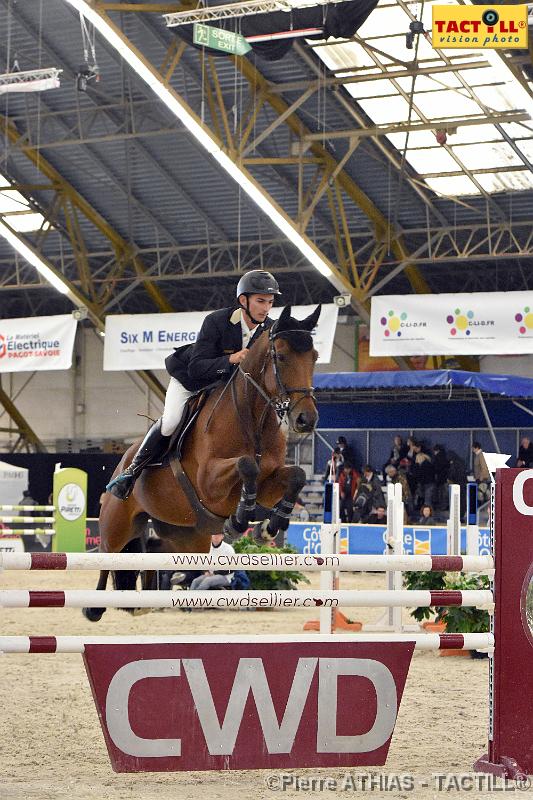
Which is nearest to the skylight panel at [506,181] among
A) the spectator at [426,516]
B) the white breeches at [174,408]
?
the spectator at [426,516]

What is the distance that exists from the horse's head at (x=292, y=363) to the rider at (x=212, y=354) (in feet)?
0.99

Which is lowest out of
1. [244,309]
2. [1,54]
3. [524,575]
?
[524,575]

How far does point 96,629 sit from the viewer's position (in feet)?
31.9

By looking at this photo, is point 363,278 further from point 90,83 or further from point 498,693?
point 498,693

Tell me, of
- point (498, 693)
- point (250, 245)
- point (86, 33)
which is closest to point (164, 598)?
point (498, 693)

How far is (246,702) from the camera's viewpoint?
418 cm

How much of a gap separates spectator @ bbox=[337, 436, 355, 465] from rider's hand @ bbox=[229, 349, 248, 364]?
14475 millimetres

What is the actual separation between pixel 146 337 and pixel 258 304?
551 inches

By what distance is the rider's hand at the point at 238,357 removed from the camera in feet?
18.5

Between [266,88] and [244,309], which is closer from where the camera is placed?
[244,309]

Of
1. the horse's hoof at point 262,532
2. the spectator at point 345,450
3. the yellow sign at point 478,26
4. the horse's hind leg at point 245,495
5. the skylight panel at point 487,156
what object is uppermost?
the skylight panel at point 487,156

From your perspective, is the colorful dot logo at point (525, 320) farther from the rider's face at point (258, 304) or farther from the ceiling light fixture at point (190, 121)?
the rider's face at point (258, 304)

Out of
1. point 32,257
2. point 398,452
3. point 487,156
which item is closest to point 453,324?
point 487,156

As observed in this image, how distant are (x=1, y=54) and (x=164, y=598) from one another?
16.1m
